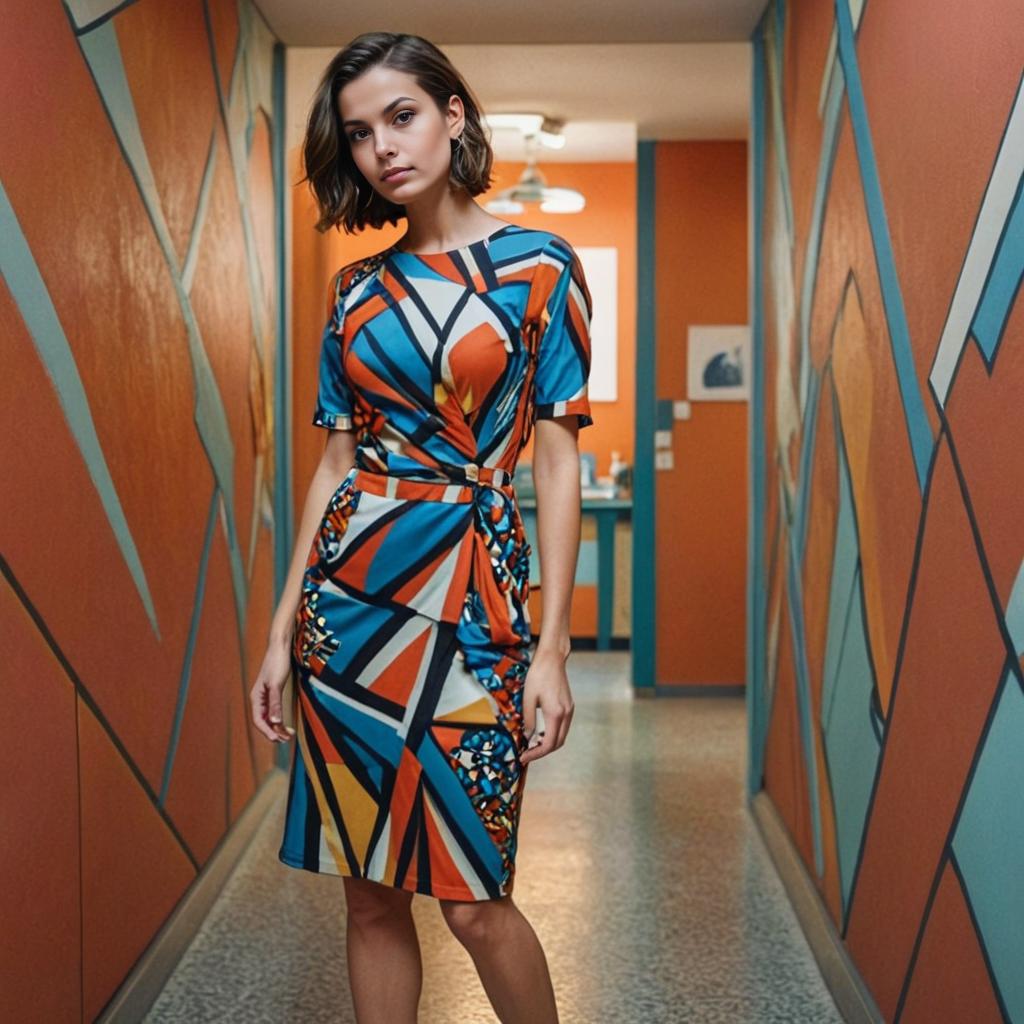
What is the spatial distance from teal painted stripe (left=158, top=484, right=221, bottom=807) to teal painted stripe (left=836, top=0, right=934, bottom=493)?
151cm

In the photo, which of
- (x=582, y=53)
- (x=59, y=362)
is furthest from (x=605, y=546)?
(x=59, y=362)

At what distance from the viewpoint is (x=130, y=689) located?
2340 mm

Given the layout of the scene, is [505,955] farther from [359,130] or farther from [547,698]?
[359,130]

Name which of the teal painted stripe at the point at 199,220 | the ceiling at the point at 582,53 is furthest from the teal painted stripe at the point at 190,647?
the ceiling at the point at 582,53

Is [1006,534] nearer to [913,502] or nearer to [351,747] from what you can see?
[913,502]

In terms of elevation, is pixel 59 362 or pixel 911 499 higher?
pixel 59 362

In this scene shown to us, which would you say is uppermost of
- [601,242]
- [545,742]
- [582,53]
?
[582,53]

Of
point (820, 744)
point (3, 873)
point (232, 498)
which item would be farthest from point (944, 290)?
point (232, 498)

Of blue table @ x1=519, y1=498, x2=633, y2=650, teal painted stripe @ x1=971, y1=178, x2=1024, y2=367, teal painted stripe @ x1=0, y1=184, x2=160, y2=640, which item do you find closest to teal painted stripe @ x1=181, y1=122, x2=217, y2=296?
teal painted stripe @ x1=0, y1=184, x2=160, y2=640

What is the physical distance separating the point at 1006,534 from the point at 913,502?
0.43m

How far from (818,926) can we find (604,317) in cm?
519

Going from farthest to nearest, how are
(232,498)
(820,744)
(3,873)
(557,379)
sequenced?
(232,498), (820,744), (3,873), (557,379)

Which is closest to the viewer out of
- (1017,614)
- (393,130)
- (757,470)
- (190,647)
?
(1017,614)

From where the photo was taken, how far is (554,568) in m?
1.64
